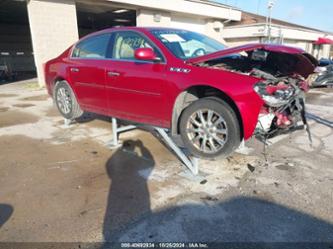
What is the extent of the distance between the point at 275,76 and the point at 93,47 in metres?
2.90

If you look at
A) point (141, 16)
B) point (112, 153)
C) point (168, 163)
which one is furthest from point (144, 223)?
point (141, 16)

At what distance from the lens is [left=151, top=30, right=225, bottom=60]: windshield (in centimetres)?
364

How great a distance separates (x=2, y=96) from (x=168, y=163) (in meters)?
8.44

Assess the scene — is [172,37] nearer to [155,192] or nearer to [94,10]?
[155,192]

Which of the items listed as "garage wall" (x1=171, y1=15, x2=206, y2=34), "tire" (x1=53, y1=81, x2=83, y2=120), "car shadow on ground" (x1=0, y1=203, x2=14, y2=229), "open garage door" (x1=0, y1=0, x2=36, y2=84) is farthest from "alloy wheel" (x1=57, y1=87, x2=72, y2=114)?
"open garage door" (x1=0, y1=0, x2=36, y2=84)

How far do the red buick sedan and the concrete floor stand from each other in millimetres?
560

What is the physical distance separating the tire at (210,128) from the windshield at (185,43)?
0.69 metres

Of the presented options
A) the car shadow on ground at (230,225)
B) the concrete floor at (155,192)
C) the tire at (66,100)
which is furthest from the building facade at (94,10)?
the car shadow on ground at (230,225)

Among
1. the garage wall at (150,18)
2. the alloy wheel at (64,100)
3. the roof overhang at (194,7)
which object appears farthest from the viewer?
the garage wall at (150,18)

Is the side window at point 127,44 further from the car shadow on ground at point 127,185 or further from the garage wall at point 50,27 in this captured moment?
the garage wall at point 50,27

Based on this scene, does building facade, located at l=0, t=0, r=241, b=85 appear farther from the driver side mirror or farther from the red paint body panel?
the driver side mirror

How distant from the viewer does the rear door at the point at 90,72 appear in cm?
438

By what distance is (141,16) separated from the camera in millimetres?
12914

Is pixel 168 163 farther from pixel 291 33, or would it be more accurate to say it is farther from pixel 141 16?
pixel 291 33
